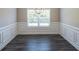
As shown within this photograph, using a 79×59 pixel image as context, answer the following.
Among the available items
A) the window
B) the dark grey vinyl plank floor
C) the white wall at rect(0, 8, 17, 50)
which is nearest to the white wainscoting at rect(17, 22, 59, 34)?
the window

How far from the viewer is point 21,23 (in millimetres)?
6613

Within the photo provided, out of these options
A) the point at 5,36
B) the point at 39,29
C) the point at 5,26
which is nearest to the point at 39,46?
the point at 5,36

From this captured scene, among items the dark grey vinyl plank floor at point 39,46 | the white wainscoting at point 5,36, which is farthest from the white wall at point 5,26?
the dark grey vinyl plank floor at point 39,46

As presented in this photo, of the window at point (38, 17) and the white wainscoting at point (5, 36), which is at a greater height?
the window at point (38, 17)

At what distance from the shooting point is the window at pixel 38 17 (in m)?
6.75

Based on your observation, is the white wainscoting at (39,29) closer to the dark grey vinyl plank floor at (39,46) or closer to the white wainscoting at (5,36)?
the dark grey vinyl plank floor at (39,46)

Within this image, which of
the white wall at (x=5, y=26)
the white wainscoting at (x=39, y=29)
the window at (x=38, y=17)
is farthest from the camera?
the window at (x=38, y=17)

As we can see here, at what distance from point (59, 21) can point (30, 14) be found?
158 cm

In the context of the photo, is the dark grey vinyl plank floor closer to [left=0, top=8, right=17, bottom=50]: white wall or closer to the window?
[left=0, top=8, right=17, bottom=50]: white wall

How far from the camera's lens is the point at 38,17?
6.77 metres
